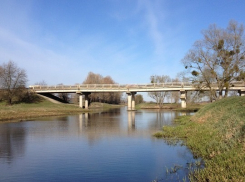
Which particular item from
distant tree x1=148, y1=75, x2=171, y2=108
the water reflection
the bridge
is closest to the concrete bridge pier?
the bridge

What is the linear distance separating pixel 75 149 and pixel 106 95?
292ft

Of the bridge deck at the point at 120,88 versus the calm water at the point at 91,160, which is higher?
the bridge deck at the point at 120,88

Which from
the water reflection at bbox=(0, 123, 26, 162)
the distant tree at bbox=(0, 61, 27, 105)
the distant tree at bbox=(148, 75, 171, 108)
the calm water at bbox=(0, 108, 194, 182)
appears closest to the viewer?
the calm water at bbox=(0, 108, 194, 182)

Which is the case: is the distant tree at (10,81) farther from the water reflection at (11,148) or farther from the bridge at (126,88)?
the water reflection at (11,148)

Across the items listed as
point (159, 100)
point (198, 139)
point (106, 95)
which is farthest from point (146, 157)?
point (106, 95)

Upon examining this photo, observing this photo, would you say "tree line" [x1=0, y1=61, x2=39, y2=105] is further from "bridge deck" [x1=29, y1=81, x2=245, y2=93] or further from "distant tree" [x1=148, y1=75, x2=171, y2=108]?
"distant tree" [x1=148, y1=75, x2=171, y2=108]

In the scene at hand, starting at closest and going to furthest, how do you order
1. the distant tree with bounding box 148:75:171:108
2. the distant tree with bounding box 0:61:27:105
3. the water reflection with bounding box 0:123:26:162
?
the water reflection with bounding box 0:123:26:162 < the distant tree with bounding box 0:61:27:105 < the distant tree with bounding box 148:75:171:108

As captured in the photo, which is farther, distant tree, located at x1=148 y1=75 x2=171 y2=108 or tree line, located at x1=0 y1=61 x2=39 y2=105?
distant tree, located at x1=148 y1=75 x2=171 y2=108

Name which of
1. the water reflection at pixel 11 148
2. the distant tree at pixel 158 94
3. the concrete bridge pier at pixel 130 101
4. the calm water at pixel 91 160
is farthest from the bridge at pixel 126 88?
the water reflection at pixel 11 148

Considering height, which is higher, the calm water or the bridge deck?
the bridge deck

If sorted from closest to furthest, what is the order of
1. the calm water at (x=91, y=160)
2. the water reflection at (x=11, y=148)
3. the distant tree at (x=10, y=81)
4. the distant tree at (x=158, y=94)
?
1. the calm water at (x=91, y=160)
2. the water reflection at (x=11, y=148)
3. the distant tree at (x=10, y=81)
4. the distant tree at (x=158, y=94)

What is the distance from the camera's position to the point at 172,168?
10.4 metres

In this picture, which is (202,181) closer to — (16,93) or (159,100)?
(16,93)

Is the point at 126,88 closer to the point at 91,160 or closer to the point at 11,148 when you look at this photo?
the point at 11,148
